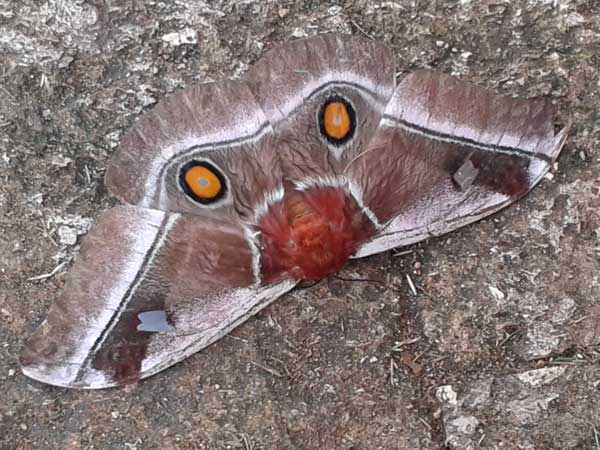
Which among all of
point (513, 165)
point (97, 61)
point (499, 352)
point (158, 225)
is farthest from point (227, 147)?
point (499, 352)

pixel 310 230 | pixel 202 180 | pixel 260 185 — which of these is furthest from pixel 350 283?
pixel 202 180

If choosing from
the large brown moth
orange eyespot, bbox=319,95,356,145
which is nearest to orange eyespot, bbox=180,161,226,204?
the large brown moth

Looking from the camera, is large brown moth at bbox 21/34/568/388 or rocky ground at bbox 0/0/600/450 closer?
large brown moth at bbox 21/34/568/388

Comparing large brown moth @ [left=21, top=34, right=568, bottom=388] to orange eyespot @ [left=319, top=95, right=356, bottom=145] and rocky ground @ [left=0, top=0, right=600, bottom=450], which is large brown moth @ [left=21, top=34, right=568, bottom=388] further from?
rocky ground @ [left=0, top=0, right=600, bottom=450]

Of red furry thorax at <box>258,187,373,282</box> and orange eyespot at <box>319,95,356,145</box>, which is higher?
orange eyespot at <box>319,95,356,145</box>

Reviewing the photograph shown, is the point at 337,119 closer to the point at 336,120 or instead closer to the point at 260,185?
the point at 336,120

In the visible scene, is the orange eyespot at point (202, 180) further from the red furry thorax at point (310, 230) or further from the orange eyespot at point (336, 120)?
the orange eyespot at point (336, 120)

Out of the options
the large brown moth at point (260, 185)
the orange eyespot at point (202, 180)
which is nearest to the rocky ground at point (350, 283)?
the large brown moth at point (260, 185)
